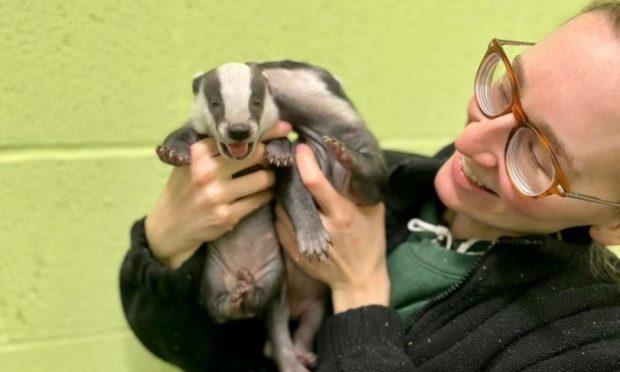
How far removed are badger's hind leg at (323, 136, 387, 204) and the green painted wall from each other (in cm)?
39

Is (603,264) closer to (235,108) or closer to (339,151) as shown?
(339,151)

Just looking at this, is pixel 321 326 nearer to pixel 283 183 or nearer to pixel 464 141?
pixel 283 183

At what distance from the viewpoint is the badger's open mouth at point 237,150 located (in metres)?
0.98

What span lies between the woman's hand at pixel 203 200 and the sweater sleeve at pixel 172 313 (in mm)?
32

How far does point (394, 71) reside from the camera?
1545 millimetres

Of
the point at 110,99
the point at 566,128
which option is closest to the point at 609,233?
the point at 566,128

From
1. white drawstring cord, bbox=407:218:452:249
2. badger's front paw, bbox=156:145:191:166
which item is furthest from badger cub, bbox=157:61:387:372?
white drawstring cord, bbox=407:218:452:249

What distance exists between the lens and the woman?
0.89 m

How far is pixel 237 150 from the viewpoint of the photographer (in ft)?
3.24

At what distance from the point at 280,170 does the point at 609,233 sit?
21.8 inches

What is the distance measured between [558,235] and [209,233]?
61 cm

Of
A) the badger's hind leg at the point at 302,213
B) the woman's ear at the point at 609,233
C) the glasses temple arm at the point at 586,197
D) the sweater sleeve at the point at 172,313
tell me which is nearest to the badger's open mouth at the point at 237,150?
the badger's hind leg at the point at 302,213

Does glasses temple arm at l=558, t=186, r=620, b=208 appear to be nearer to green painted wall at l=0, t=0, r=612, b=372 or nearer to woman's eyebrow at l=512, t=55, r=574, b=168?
woman's eyebrow at l=512, t=55, r=574, b=168

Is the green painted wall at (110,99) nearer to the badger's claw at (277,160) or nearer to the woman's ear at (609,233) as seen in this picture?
the badger's claw at (277,160)
